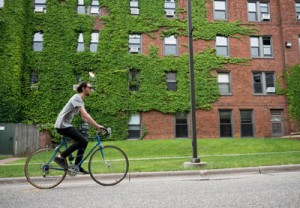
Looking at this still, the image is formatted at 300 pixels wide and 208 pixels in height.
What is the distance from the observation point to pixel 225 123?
74.3 ft

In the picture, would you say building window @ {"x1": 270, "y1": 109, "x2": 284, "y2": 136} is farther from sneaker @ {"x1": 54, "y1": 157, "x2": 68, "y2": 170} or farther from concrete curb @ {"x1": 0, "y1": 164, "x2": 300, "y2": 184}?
sneaker @ {"x1": 54, "y1": 157, "x2": 68, "y2": 170}

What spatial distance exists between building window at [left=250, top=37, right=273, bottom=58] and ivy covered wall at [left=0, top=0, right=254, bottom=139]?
8.13 feet

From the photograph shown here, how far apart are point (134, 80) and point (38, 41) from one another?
878 cm

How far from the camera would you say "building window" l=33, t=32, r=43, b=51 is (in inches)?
861

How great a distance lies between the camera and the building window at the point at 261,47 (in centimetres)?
2414

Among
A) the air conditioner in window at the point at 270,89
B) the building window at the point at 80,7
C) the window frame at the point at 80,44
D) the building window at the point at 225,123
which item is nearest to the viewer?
the window frame at the point at 80,44

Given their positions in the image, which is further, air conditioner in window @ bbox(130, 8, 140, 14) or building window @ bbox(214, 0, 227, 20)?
building window @ bbox(214, 0, 227, 20)

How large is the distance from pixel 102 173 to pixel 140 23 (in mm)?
19225

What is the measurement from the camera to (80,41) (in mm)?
22375

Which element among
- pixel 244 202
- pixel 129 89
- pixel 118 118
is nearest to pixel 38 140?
pixel 118 118

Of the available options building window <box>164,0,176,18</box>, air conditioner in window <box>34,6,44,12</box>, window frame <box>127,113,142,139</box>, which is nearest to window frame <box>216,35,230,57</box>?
building window <box>164,0,176,18</box>

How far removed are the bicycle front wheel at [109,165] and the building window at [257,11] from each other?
76.5ft

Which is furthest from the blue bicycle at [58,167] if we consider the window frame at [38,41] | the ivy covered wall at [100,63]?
the window frame at [38,41]

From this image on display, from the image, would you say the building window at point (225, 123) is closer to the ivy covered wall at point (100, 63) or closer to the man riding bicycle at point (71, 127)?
the ivy covered wall at point (100, 63)
